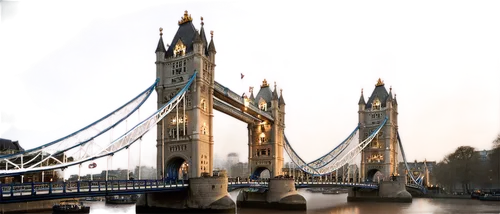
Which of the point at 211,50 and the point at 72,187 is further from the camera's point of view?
the point at 211,50

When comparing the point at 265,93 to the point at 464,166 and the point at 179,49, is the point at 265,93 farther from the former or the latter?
the point at 464,166

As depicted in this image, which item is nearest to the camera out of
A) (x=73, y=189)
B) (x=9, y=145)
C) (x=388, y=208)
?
(x=73, y=189)

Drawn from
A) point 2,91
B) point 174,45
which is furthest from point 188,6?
point 2,91

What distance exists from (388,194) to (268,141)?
27.6 metres

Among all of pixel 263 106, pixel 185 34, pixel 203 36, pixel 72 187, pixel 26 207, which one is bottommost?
pixel 26 207

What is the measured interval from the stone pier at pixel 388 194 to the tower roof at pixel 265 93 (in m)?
26.9

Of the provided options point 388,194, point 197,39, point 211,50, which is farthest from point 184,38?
point 388,194

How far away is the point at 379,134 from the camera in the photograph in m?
97.6

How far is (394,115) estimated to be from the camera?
3976 inches

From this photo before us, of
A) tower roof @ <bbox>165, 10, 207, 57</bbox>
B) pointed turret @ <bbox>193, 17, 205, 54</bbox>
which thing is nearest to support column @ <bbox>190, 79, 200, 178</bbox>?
pointed turret @ <bbox>193, 17, 205, 54</bbox>

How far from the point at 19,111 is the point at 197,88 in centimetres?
1963

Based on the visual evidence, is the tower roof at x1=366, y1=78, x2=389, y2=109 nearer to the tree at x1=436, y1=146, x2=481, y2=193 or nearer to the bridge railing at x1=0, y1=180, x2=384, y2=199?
the tree at x1=436, y1=146, x2=481, y2=193

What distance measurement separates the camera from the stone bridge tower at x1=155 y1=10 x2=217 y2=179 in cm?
5022

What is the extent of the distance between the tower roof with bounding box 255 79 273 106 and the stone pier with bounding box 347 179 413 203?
26870 millimetres
